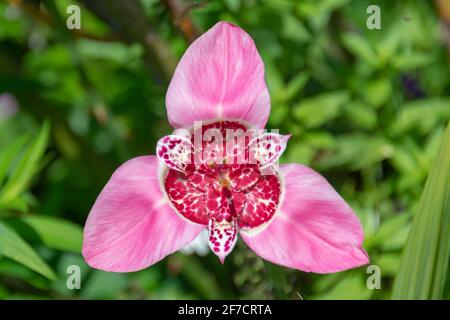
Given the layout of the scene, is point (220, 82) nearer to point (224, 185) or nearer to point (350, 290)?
point (224, 185)

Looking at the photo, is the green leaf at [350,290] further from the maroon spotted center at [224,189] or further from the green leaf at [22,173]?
the green leaf at [22,173]

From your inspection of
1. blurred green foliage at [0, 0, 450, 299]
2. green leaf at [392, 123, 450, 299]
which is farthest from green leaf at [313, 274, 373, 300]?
green leaf at [392, 123, 450, 299]

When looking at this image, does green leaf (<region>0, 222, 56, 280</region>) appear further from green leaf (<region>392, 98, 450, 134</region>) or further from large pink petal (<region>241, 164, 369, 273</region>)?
green leaf (<region>392, 98, 450, 134</region>)

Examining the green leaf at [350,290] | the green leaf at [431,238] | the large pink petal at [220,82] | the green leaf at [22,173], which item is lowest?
the green leaf at [350,290]

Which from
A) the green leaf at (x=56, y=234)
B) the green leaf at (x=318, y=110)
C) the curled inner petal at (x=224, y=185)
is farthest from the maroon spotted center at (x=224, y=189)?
the green leaf at (x=318, y=110)

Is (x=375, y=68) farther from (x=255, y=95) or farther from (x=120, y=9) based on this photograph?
(x=255, y=95)

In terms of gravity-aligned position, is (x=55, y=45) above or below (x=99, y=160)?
above

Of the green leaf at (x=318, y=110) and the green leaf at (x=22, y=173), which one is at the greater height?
the green leaf at (x=318, y=110)
